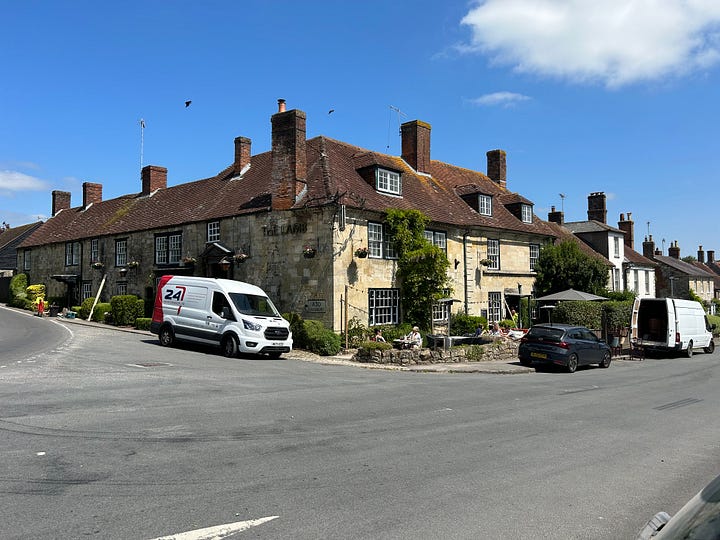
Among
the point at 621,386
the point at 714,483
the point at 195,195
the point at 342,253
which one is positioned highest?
the point at 195,195

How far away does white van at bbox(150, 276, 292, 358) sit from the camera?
18.7 meters

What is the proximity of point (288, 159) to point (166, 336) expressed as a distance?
907cm

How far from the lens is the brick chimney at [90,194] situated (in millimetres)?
42656

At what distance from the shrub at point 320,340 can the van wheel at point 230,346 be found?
3.60 metres

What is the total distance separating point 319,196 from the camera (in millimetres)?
23625

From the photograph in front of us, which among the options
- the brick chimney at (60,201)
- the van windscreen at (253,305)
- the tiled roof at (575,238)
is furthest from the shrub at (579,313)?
the brick chimney at (60,201)

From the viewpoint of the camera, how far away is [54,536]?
4.50 meters

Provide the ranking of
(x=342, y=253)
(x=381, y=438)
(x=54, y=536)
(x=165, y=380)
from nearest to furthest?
(x=54, y=536)
(x=381, y=438)
(x=165, y=380)
(x=342, y=253)

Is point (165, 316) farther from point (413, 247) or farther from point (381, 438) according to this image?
point (381, 438)

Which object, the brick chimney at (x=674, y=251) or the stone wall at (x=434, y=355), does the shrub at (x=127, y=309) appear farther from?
the brick chimney at (x=674, y=251)

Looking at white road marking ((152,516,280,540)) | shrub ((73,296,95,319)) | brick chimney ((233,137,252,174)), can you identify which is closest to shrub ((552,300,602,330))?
brick chimney ((233,137,252,174))

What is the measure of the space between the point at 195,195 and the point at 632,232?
3910cm

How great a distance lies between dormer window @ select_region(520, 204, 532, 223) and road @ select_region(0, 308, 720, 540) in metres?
21.0

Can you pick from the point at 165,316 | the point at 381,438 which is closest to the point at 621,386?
the point at 381,438
